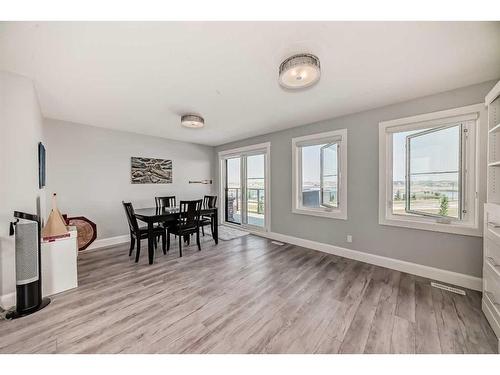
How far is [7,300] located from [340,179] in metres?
4.32

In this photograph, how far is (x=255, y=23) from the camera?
132 centimetres

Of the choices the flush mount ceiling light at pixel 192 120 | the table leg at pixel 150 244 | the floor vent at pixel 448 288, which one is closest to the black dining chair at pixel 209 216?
the table leg at pixel 150 244

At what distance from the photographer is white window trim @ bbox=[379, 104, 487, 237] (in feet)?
6.95

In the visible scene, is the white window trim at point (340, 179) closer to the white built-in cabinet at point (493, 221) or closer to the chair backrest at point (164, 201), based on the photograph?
the white built-in cabinet at point (493, 221)

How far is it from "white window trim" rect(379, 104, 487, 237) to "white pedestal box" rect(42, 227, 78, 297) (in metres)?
4.08

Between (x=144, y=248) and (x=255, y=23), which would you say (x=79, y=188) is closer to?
(x=144, y=248)

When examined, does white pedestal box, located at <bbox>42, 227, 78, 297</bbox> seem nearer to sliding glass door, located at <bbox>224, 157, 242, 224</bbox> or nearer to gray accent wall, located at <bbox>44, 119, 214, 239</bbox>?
gray accent wall, located at <bbox>44, 119, 214, 239</bbox>

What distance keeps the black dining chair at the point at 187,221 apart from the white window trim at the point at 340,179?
189cm

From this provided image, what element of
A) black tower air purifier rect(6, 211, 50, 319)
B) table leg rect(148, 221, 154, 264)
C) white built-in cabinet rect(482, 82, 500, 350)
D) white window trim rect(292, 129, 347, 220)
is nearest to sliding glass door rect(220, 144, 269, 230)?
white window trim rect(292, 129, 347, 220)

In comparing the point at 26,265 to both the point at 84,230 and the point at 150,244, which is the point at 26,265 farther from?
the point at 84,230

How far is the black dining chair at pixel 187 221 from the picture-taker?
332 centimetres

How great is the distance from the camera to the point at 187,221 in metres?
3.43
